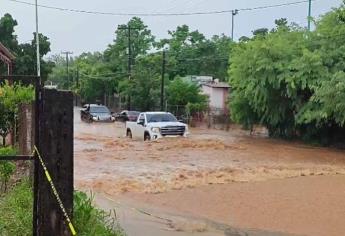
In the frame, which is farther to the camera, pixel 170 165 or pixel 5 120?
pixel 170 165

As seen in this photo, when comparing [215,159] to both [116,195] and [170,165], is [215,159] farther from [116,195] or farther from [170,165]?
[116,195]

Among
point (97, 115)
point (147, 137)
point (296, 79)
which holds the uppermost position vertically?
point (296, 79)

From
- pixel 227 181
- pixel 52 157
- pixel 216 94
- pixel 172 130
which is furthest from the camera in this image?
pixel 216 94

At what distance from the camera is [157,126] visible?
28.8m

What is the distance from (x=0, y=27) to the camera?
53094mm

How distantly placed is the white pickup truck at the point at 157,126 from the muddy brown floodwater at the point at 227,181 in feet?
3.07

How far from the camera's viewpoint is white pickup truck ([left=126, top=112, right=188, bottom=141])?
93.6 ft

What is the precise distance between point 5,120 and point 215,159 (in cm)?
943

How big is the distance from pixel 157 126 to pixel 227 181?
13246 millimetres

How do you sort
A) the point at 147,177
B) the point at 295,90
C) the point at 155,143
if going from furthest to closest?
the point at 295,90 → the point at 155,143 → the point at 147,177

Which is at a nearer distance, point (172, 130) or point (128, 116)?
point (172, 130)

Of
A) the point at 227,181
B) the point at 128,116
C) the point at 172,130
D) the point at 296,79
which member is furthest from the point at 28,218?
the point at 128,116

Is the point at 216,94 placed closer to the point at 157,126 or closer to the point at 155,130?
the point at 157,126

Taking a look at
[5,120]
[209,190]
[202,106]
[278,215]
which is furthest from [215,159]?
[202,106]
